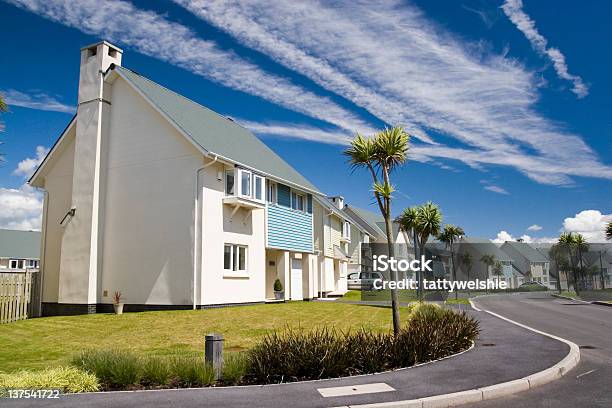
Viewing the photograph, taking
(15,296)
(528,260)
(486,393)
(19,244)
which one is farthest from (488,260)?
(486,393)

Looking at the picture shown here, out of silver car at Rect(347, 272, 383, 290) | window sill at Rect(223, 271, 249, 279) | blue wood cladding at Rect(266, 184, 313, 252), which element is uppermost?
blue wood cladding at Rect(266, 184, 313, 252)

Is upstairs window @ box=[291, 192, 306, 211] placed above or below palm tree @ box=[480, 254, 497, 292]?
above

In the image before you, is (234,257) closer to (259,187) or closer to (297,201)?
(259,187)

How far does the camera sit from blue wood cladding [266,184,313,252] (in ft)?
85.2

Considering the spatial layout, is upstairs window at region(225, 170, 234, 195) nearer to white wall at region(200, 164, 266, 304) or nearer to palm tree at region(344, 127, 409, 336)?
white wall at region(200, 164, 266, 304)

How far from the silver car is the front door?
16.4m

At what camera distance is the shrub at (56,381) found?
7.66 meters

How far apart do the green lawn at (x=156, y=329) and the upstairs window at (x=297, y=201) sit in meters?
8.24

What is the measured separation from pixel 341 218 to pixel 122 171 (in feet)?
63.6

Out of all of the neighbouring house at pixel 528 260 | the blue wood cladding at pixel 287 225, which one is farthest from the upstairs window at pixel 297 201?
the neighbouring house at pixel 528 260

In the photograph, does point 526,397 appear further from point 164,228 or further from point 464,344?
point 164,228

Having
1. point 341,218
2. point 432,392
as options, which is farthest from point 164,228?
point 341,218

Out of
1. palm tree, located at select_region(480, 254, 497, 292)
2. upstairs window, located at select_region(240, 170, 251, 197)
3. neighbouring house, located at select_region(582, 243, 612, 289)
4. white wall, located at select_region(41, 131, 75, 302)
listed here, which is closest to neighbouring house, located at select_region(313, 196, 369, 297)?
upstairs window, located at select_region(240, 170, 251, 197)

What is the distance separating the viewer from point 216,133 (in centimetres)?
2528
